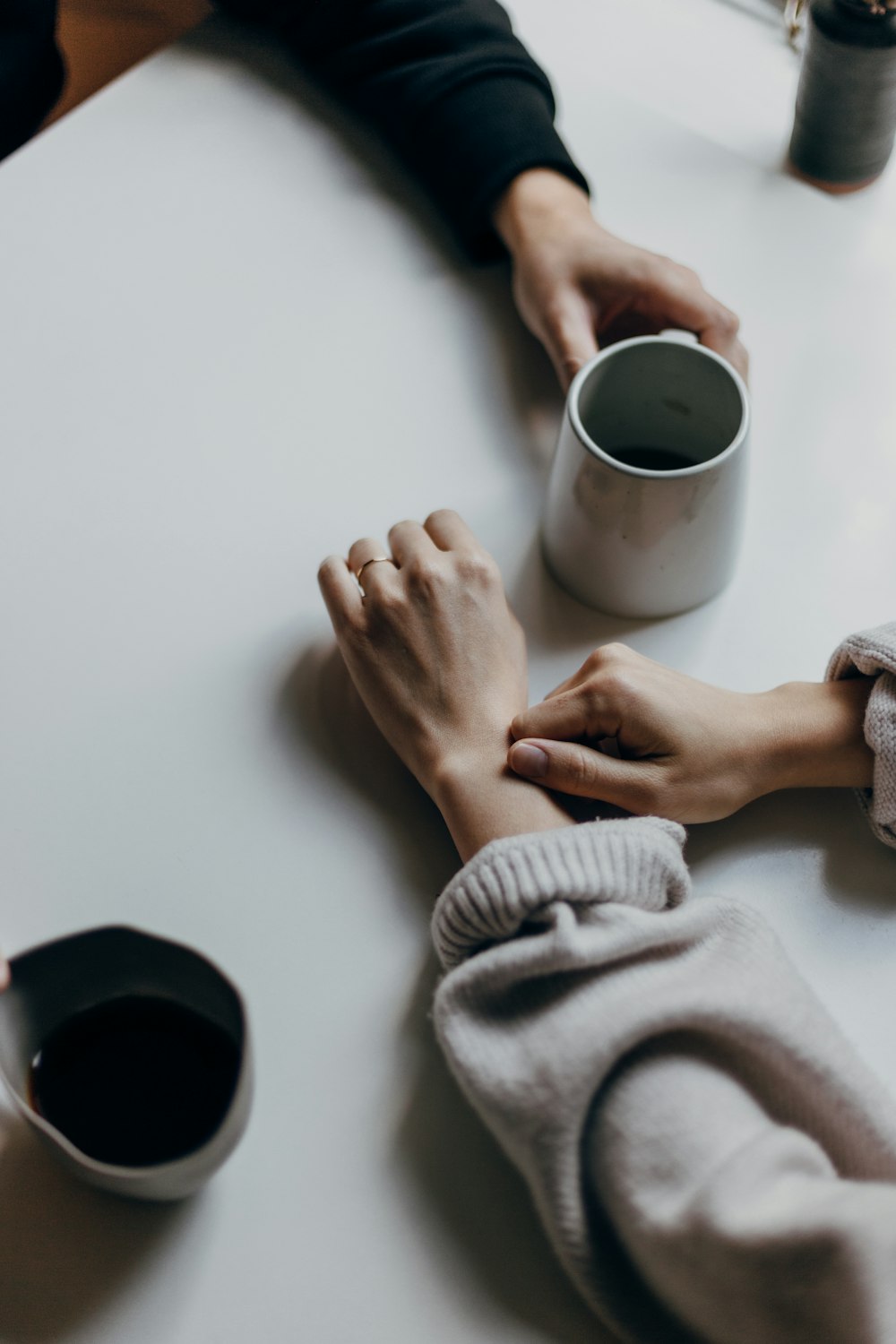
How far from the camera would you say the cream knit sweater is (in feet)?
1.32

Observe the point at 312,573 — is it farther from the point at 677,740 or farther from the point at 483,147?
the point at 483,147

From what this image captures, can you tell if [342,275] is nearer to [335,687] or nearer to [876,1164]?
[335,687]

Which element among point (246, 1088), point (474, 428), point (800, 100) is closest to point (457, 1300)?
point (246, 1088)

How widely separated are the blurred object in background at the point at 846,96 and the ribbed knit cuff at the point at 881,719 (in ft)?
1.54

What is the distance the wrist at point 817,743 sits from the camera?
58cm

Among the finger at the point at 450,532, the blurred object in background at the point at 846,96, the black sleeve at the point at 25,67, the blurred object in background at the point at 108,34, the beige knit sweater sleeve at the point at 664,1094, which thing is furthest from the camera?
the blurred object in background at the point at 108,34

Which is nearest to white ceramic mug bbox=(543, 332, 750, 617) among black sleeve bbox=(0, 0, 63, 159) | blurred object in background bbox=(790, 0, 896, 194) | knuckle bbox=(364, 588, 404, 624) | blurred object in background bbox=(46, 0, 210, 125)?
knuckle bbox=(364, 588, 404, 624)

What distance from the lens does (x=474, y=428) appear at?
2.40 ft

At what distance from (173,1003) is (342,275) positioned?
536 mm

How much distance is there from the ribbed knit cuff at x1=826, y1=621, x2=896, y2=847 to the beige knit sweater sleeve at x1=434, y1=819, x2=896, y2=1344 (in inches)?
4.4

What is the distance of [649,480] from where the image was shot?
21.9 inches

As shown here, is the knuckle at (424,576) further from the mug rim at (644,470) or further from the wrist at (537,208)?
the wrist at (537,208)

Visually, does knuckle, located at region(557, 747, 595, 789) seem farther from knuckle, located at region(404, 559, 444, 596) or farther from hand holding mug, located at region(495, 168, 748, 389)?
hand holding mug, located at region(495, 168, 748, 389)

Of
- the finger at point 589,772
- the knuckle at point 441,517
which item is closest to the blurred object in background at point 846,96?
the knuckle at point 441,517
